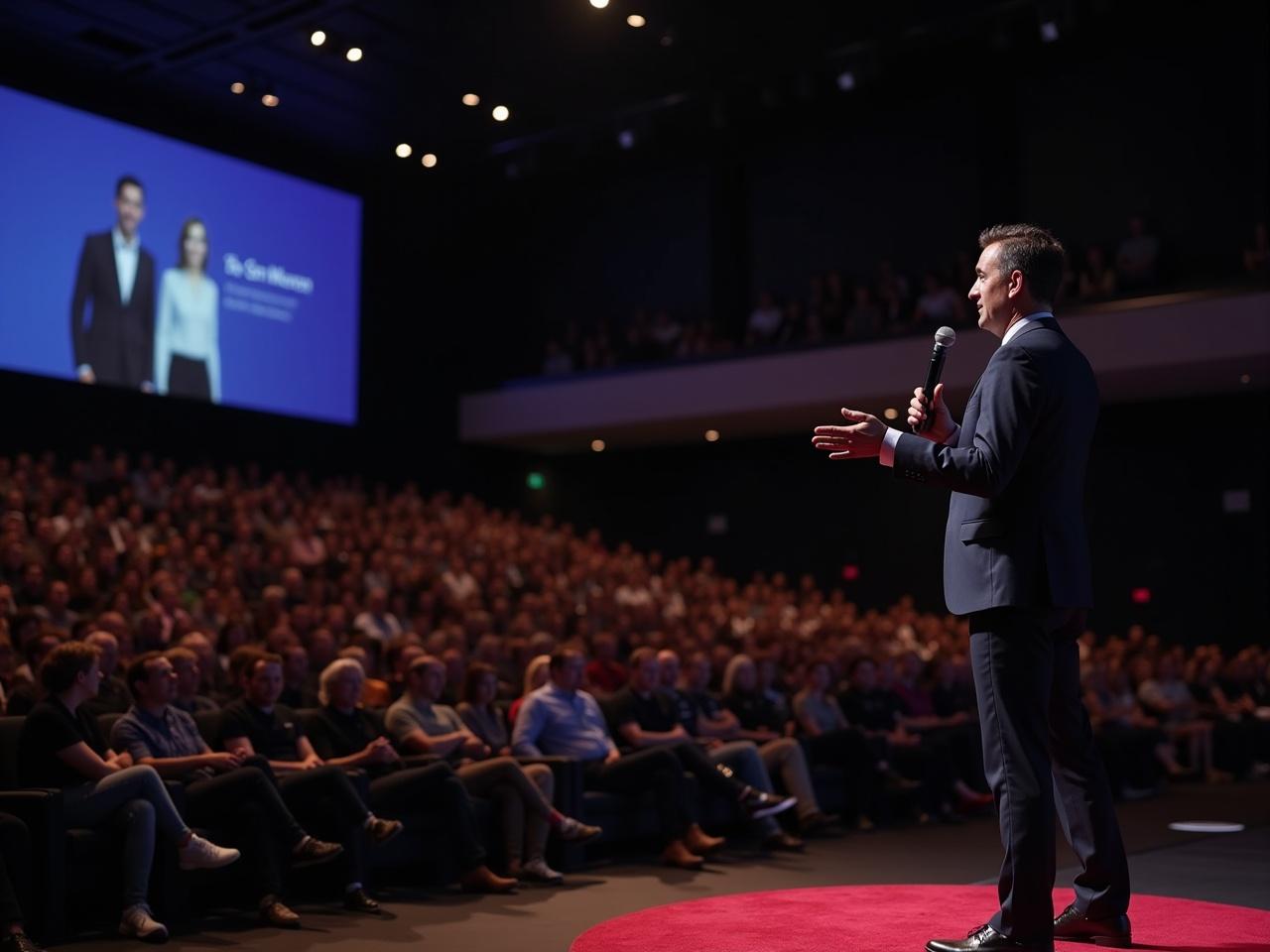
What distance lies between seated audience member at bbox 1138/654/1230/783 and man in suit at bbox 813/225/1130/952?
23.4 feet

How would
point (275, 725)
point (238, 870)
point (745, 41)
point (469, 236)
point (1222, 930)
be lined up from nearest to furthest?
point (1222, 930) → point (238, 870) → point (275, 725) → point (745, 41) → point (469, 236)

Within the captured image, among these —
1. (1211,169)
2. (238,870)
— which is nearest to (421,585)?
(238,870)

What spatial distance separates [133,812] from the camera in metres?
3.95

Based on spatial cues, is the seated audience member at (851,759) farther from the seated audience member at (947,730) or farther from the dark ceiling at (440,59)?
the dark ceiling at (440,59)

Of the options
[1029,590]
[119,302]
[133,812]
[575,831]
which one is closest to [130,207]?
[119,302]

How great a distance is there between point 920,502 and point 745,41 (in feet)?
18.2

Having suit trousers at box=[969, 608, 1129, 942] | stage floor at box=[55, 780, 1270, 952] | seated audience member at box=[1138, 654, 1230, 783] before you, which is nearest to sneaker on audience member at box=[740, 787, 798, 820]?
stage floor at box=[55, 780, 1270, 952]

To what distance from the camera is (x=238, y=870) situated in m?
4.31

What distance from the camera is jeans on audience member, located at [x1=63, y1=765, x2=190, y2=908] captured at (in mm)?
3904

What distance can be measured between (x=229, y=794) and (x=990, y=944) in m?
2.62

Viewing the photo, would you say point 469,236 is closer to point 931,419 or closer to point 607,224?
point 607,224

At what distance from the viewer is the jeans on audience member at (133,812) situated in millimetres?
3904

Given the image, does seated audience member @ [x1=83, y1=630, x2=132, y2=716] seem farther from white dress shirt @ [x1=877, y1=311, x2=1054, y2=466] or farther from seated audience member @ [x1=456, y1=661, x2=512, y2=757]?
white dress shirt @ [x1=877, y1=311, x2=1054, y2=466]

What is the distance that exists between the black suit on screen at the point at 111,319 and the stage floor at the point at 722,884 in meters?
8.11
